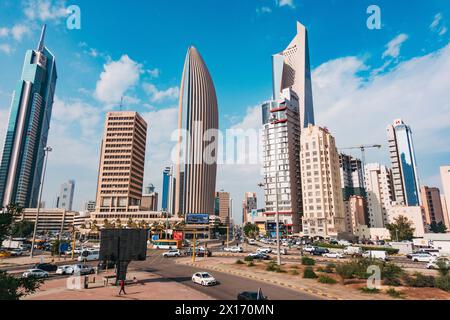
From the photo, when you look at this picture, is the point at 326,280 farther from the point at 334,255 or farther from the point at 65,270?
the point at 65,270

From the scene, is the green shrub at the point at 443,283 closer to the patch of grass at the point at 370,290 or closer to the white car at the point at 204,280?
the patch of grass at the point at 370,290

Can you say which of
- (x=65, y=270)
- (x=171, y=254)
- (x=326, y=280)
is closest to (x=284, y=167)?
(x=171, y=254)

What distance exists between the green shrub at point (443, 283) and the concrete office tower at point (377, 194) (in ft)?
522

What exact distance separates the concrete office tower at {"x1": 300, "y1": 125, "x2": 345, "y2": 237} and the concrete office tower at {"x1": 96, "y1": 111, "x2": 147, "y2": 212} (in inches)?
3934

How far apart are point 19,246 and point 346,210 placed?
14829 centimetres

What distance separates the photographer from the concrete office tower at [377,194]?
168 meters

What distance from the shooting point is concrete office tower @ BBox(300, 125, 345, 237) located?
414 ft

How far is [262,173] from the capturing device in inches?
6147

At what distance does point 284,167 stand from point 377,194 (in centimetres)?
7528

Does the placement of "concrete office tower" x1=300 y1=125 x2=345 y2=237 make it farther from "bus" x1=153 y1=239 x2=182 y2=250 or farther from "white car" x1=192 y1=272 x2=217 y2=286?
"white car" x1=192 y1=272 x2=217 y2=286

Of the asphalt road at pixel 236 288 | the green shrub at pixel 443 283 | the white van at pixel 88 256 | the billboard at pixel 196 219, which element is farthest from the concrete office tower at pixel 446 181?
the white van at pixel 88 256

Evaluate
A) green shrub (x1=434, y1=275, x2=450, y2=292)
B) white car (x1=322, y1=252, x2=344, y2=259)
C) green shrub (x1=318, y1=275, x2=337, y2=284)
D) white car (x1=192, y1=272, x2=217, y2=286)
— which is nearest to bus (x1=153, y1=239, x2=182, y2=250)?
white car (x1=322, y1=252, x2=344, y2=259)
